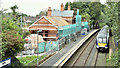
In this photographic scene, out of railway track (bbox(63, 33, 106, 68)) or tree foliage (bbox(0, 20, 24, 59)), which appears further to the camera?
railway track (bbox(63, 33, 106, 68))

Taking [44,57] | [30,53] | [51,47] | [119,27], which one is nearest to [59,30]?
[51,47]

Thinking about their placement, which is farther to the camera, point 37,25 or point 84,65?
point 37,25

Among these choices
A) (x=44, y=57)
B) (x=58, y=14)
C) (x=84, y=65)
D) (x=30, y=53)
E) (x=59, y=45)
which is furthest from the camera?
(x=58, y=14)

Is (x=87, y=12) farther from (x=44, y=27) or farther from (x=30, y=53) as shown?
(x=30, y=53)

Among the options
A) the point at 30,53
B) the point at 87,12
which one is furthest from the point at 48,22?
the point at 87,12

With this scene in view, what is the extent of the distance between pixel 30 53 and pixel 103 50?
8221 mm

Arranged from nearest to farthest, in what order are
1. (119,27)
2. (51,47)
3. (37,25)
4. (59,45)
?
1. (119,27)
2. (51,47)
3. (59,45)
4. (37,25)

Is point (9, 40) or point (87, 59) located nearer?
point (9, 40)

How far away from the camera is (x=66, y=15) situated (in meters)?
27.5

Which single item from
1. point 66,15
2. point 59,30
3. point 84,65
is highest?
point 66,15

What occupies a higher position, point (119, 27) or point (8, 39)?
point (119, 27)

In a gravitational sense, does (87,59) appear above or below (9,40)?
below

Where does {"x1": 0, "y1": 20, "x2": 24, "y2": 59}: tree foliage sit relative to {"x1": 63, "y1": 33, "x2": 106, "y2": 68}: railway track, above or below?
above

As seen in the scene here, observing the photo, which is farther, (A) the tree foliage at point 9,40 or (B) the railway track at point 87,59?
(B) the railway track at point 87,59
